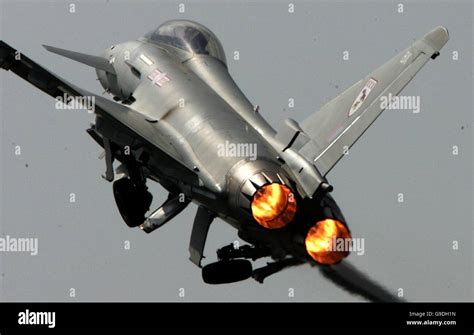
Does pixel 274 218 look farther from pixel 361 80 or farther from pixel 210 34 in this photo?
pixel 210 34

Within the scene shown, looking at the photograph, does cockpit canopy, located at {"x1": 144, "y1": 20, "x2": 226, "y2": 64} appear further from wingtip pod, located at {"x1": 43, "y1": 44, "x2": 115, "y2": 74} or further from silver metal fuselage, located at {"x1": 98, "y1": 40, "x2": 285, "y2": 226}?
wingtip pod, located at {"x1": 43, "y1": 44, "x2": 115, "y2": 74}

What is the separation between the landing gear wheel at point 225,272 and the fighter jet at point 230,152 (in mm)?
22

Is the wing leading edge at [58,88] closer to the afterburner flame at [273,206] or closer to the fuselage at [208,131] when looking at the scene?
the fuselage at [208,131]

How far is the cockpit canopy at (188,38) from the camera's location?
40750mm

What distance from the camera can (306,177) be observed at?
111 ft

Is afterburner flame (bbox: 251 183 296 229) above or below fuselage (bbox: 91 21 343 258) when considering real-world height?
below

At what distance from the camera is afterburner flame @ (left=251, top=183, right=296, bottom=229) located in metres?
33.2

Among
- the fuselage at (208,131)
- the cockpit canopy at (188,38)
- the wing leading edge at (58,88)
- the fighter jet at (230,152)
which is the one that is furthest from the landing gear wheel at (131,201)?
the cockpit canopy at (188,38)

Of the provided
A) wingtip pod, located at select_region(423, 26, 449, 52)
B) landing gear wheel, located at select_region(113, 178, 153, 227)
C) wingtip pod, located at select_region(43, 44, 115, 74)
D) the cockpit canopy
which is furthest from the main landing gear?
wingtip pod, located at select_region(43, 44, 115, 74)

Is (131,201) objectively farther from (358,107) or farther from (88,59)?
(358,107)

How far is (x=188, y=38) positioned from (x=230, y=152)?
699cm

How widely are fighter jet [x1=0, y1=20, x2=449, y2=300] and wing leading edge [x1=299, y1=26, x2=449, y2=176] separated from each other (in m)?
0.02
